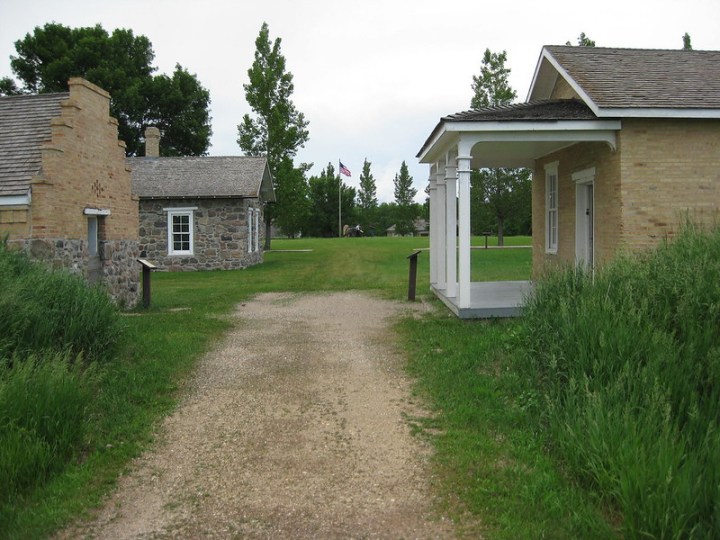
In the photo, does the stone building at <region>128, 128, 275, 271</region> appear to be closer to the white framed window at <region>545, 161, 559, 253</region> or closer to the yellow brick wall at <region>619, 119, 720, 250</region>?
the white framed window at <region>545, 161, 559, 253</region>

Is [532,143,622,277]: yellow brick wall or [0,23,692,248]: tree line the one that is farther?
Answer: [0,23,692,248]: tree line

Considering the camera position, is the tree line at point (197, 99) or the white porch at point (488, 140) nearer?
the white porch at point (488, 140)

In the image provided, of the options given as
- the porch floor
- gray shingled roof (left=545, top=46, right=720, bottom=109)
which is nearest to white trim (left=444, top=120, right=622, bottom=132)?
gray shingled roof (left=545, top=46, right=720, bottom=109)

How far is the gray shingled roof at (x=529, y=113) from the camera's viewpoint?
10141mm

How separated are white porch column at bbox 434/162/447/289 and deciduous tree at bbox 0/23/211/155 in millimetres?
32293

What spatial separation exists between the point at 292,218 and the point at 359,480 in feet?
97.7

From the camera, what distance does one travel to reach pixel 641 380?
17.8 ft

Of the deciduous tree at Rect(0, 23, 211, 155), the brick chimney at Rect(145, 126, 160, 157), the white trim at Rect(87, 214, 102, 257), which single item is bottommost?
the white trim at Rect(87, 214, 102, 257)

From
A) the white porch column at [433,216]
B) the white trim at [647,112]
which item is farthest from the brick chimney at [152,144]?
the white trim at [647,112]

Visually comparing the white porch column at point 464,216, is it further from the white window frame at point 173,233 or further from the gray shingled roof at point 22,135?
the white window frame at point 173,233

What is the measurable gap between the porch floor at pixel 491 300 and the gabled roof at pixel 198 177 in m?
12.7

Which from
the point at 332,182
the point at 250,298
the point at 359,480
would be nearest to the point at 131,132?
the point at 332,182

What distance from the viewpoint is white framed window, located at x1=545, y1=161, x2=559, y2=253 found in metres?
14.7

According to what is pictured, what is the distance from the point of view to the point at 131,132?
43.5 meters
